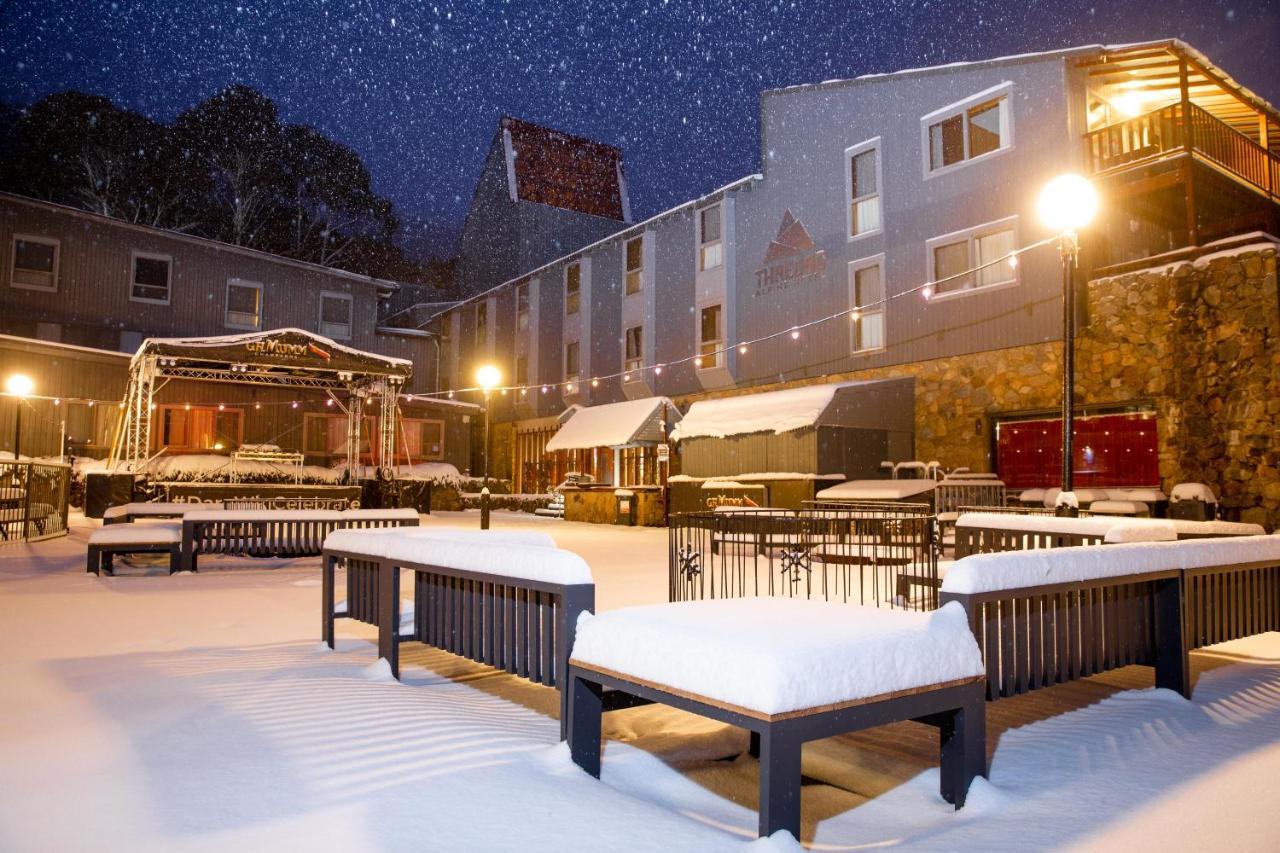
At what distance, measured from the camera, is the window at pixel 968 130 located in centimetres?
1812

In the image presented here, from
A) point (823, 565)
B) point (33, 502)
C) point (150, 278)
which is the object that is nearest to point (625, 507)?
point (33, 502)

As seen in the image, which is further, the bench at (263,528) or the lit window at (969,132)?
the lit window at (969,132)

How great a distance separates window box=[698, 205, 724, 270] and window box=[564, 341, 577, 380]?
307 inches

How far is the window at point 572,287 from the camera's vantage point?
31812 millimetres

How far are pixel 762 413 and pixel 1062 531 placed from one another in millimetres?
13167

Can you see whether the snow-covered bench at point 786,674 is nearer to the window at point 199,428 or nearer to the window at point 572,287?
the window at point 199,428

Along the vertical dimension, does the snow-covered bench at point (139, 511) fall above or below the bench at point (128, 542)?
above

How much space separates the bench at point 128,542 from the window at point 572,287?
2139 centimetres

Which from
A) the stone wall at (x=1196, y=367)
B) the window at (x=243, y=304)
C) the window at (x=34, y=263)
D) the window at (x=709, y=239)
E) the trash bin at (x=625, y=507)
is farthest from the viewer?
the window at (x=243, y=304)

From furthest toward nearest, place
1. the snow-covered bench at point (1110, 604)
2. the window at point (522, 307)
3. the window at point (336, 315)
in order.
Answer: the window at point (522, 307)
the window at point (336, 315)
the snow-covered bench at point (1110, 604)

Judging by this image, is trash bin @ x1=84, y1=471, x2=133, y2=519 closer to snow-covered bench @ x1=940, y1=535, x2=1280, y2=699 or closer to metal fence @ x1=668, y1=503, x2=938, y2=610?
metal fence @ x1=668, y1=503, x2=938, y2=610

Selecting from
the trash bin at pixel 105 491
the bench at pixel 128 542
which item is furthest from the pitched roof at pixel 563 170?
the bench at pixel 128 542

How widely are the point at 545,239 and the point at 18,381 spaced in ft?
72.6

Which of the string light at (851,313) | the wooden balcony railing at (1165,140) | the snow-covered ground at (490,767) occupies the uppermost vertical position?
the wooden balcony railing at (1165,140)
